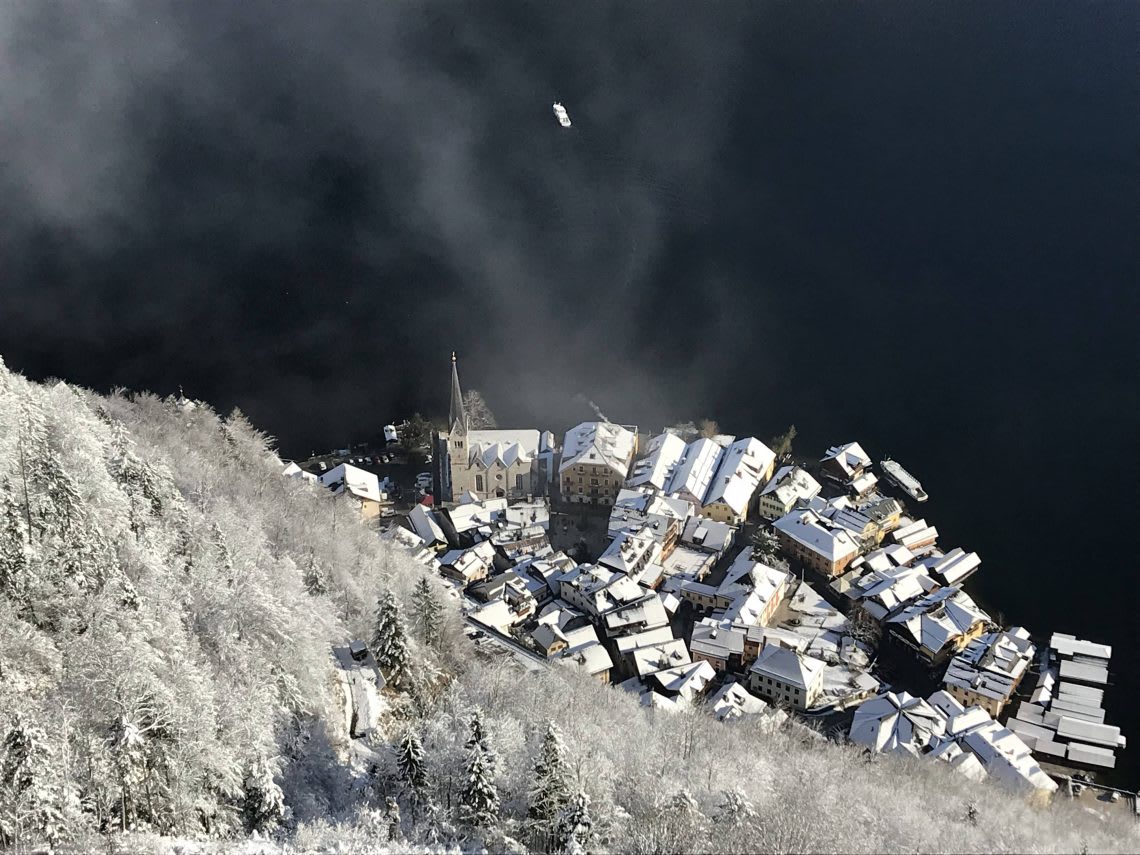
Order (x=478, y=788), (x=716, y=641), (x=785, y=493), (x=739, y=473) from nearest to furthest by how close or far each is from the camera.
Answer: (x=478, y=788), (x=716, y=641), (x=785, y=493), (x=739, y=473)

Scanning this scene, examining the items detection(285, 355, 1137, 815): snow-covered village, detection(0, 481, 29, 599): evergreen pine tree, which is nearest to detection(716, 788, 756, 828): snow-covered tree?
detection(285, 355, 1137, 815): snow-covered village

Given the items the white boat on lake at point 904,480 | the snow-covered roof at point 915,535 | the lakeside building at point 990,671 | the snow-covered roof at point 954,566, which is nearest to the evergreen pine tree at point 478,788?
the lakeside building at point 990,671

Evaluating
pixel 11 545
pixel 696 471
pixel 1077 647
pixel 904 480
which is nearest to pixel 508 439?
pixel 696 471

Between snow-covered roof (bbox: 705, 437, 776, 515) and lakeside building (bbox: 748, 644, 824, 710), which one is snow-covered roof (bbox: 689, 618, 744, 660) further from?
snow-covered roof (bbox: 705, 437, 776, 515)

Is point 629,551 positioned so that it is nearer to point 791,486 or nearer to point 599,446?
point 599,446

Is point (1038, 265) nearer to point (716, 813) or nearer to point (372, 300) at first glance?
point (372, 300)

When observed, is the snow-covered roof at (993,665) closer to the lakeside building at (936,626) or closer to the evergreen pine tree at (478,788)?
the lakeside building at (936,626)
